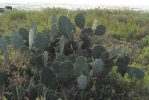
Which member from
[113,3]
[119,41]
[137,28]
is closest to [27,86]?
[119,41]

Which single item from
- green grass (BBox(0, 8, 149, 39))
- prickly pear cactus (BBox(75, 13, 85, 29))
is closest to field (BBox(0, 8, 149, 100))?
prickly pear cactus (BBox(75, 13, 85, 29))

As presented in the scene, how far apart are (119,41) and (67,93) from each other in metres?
4.33

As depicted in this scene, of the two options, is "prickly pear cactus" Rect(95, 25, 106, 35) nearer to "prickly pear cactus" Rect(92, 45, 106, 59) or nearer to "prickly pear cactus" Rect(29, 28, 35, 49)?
"prickly pear cactus" Rect(92, 45, 106, 59)

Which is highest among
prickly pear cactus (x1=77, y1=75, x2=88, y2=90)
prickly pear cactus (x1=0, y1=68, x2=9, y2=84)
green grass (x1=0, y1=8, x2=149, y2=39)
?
prickly pear cactus (x1=77, y1=75, x2=88, y2=90)

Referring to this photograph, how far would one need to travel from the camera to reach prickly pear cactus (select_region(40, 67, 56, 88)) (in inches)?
221

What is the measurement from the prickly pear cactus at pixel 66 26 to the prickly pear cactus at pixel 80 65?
98 centimetres

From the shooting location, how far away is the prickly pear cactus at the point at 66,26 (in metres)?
6.52

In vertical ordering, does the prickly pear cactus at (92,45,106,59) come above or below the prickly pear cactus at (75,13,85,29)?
below

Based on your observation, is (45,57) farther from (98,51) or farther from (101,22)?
(101,22)

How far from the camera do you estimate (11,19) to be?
12.9m

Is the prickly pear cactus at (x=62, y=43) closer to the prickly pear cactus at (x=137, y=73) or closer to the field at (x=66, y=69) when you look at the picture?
the field at (x=66, y=69)

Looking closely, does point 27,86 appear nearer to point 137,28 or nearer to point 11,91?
point 11,91

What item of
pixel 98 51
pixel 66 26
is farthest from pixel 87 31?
pixel 98 51

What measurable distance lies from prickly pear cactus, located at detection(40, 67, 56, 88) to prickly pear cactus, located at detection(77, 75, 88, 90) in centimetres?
33
